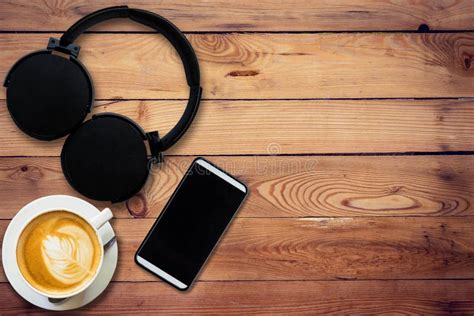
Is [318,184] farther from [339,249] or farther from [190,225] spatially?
[190,225]

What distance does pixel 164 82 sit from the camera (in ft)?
2.64

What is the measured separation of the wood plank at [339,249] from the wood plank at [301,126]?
Answer: 0.12 meters

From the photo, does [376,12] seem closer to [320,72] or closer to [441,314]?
[320,72]

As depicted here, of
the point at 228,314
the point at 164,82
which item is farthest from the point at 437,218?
the point at 164,82

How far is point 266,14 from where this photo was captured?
0.81 meters

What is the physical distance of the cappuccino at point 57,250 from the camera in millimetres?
677

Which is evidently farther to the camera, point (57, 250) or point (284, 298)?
point (284, 298)

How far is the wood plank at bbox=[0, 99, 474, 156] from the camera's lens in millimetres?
799

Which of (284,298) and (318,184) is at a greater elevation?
(318,184)

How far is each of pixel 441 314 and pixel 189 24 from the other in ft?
2.08

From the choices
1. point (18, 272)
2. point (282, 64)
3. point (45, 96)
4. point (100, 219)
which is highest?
point (282, 64)

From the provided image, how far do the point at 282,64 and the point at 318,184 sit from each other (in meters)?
0.21

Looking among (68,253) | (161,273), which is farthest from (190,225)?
(68,253)

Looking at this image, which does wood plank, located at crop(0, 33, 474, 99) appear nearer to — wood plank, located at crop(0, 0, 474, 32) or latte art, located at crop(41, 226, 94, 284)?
wood plank, located at crop(0, 0, 474, 32)
